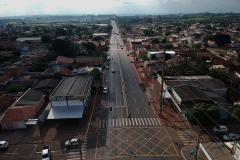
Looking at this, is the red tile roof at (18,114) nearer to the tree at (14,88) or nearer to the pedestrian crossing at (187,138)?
the tree at (14,88)

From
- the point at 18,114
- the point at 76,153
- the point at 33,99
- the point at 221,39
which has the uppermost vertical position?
the point at 221,39

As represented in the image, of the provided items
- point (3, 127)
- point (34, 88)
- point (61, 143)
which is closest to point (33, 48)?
point (34, 88)

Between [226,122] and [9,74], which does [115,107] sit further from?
[9,74]

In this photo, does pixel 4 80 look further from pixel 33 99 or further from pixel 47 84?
pixel 33 99

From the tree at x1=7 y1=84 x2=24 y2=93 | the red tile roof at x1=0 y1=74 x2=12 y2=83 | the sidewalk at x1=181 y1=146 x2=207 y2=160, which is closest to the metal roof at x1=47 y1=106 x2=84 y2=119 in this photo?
the tree at x1=7 y1=84 x2=24 y2=93

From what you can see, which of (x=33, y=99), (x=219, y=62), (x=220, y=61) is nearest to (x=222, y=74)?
(x=219, y=62)
